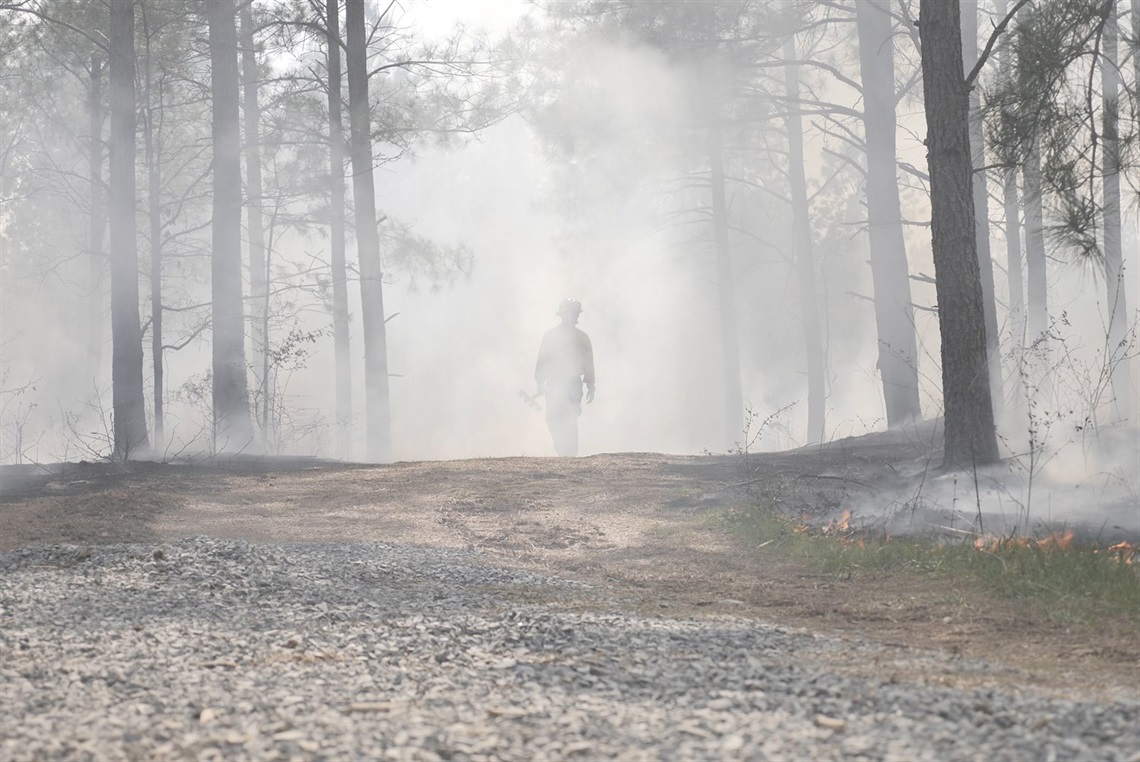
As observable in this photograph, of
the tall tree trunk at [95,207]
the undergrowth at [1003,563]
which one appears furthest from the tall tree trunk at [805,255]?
the undergrowth at [1003,563]

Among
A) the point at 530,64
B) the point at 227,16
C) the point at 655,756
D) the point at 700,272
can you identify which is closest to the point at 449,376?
the point at 700,272

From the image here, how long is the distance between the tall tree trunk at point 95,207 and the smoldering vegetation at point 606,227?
0.13 meters

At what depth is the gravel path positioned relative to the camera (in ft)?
8.93

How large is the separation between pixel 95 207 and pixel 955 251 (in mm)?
22341

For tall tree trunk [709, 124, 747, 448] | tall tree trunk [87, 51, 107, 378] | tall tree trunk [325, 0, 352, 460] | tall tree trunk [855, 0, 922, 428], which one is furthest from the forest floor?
tall tree trunk [709, 124, 747, 448]

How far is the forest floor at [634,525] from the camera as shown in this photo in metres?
4.05

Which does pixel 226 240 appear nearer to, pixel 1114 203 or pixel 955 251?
pixel 955 251

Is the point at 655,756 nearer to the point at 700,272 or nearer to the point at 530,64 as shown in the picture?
the point at 530,64

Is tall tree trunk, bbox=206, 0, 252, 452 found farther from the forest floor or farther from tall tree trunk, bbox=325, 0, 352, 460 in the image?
the forest floor

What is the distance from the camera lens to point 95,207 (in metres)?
25.3

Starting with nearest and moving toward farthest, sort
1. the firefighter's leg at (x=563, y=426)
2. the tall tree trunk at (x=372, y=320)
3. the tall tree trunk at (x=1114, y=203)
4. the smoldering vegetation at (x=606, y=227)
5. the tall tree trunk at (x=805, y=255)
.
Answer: the tall tree trunk at (x=1114, y=203) < the smoldering vegetation at (x=606, y=227) < the firefighter's leg at (x=563, y=426) < the tall tree trunk at (x=372, y=320) < the tall tree trunk at (x=805, y=255)

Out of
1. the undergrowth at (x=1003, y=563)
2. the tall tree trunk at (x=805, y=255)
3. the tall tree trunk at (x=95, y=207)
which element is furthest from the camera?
the tall tree trunk at (x=805, y=255)

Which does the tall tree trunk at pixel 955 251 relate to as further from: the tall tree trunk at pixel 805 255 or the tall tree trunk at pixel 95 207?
the tall tree trunk at pixel 805 255

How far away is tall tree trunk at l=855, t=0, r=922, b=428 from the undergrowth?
7.95 metres
